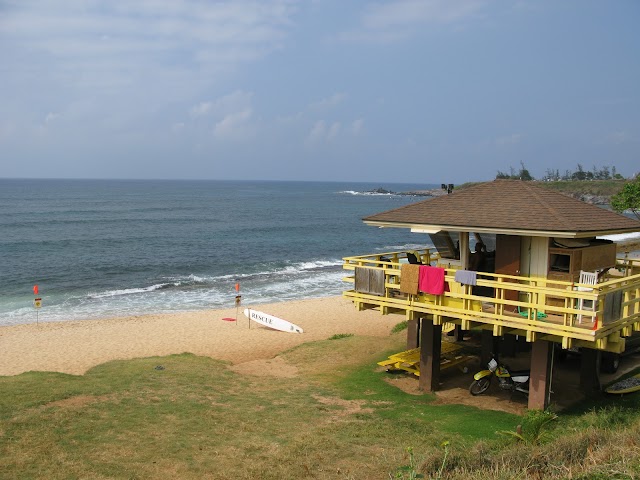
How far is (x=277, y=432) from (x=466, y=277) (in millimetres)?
5679

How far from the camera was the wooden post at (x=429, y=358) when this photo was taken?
15.8 m

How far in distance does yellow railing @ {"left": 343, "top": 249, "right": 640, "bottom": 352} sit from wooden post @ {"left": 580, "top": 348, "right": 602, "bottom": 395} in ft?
5.31

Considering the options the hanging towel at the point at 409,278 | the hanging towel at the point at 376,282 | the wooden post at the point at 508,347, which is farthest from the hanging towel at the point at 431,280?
the wooden post at the point at 508,347

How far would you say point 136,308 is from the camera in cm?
3541

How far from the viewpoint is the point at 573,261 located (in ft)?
44.3

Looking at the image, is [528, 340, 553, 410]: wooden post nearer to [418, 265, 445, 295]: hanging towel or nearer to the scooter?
the scooter

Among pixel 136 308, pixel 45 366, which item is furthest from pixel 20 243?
pixel 45 366

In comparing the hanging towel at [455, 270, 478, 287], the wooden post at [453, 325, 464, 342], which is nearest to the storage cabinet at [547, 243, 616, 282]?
the hanging towel at [455, 270, 478, 287]

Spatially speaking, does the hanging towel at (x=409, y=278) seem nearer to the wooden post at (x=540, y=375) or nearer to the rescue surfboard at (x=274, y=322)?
the wooden post at (x=540, y=375)

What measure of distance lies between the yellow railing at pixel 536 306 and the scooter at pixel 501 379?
5.83 feet

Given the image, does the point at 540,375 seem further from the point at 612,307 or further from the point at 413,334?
the point at 413,334

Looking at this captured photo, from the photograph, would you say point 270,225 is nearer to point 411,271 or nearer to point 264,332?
point 264,332

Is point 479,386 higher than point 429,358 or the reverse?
the reverse

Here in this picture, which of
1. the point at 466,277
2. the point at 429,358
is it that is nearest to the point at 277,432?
the point at 429,358
